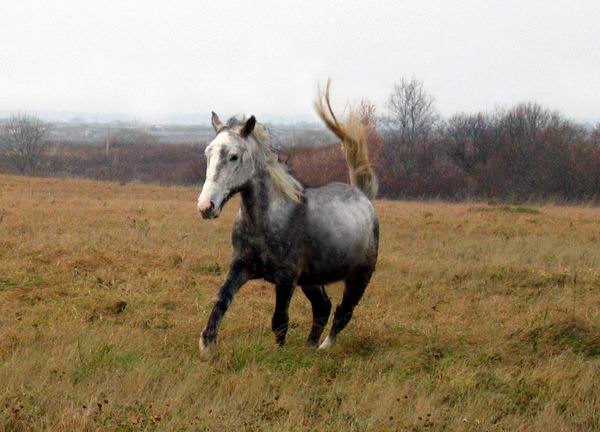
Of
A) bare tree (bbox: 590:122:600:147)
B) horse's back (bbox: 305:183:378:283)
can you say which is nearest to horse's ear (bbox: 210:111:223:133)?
horse's back (bbox: 305:183:378:283)

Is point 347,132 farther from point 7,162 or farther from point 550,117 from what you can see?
point 7,162

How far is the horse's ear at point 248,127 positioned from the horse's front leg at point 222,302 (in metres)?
1.12

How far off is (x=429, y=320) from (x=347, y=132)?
2430 millimetres

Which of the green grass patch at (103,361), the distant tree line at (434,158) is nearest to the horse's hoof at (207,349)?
the green grass patch at (103,361)

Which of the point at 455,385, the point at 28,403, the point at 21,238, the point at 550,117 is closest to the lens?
the point at 28,403

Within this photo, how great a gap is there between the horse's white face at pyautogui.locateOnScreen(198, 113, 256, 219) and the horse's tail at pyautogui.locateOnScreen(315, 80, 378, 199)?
1760mm

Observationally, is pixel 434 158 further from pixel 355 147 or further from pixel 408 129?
pixel 355 147

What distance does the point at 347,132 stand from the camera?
7.95 metres

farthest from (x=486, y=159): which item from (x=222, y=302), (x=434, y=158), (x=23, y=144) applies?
(x=222, y=302)

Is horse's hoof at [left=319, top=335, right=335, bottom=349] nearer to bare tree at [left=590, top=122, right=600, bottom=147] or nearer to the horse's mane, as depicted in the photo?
the horse's mane

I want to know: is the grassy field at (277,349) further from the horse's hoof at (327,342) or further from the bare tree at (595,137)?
the bare tree at (595,137)

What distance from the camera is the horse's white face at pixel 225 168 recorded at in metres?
5.56

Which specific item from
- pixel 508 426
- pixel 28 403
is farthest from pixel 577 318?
pixel 28 403

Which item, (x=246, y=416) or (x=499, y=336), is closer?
(x=246, y=416)
